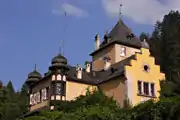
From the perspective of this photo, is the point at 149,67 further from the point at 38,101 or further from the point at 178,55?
the point at 178,55

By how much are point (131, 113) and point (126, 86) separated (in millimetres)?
8154

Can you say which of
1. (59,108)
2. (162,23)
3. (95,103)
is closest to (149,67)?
(95,103)

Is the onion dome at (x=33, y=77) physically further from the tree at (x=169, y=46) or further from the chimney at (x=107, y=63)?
the tree at (x=169, y=46)

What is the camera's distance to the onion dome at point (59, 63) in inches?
1774

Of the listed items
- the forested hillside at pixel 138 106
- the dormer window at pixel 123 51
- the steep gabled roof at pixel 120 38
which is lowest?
the forested hillside at pixel 138 106

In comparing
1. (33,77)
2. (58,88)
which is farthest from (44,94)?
(33,77)

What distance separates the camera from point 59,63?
4534cm

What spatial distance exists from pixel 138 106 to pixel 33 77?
2002 cm

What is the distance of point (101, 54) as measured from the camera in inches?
2114

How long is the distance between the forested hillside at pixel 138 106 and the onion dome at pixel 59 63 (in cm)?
420

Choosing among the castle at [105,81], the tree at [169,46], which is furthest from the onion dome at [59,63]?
the tree at [169,46]

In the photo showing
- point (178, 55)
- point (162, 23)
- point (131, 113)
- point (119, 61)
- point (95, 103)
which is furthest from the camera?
point (162, 23)

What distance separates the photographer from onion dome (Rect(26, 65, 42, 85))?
1989 inches

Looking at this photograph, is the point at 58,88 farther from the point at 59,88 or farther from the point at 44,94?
the point at 44,94
